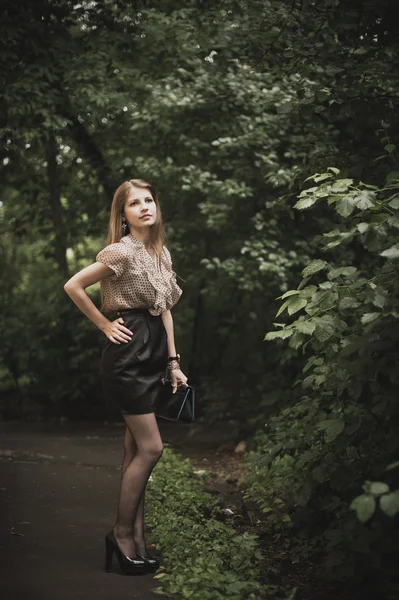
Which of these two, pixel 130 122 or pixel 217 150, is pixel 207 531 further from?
pixel 130 122

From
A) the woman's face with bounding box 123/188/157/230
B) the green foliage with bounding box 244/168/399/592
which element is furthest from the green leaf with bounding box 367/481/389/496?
the woman's face with bounding box 123/188/157/230

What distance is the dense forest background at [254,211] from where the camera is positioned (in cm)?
389

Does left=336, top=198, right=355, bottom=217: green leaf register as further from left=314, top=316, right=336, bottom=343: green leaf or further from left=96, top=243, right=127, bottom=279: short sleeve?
left=96, top=243, right=127, bottom=279: short sleeve

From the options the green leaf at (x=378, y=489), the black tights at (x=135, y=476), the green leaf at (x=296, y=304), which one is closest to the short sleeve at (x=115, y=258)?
the black tights at (x=135, y=476)

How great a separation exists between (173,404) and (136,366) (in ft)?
1.25

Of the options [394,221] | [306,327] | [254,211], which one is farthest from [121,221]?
[254,211]

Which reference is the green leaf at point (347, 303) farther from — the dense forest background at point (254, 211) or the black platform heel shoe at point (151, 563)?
the black platform heel shoe at point (151, 563)

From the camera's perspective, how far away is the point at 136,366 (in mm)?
4293

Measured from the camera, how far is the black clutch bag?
450 cm

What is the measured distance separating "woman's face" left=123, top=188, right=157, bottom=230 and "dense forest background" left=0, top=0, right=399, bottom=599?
3.01 feet

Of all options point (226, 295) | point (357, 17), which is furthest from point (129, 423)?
point (226, 295)

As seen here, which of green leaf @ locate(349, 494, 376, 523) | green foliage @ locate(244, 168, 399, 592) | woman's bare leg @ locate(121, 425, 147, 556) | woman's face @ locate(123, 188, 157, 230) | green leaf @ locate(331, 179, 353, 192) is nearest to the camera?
green leaf @ locate(349, 494, 376, 523)

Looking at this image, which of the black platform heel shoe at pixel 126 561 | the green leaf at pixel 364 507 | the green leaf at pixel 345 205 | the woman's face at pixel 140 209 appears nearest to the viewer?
the green leaf at pixel 364 507

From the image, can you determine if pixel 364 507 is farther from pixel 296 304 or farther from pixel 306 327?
pixel 296 304
